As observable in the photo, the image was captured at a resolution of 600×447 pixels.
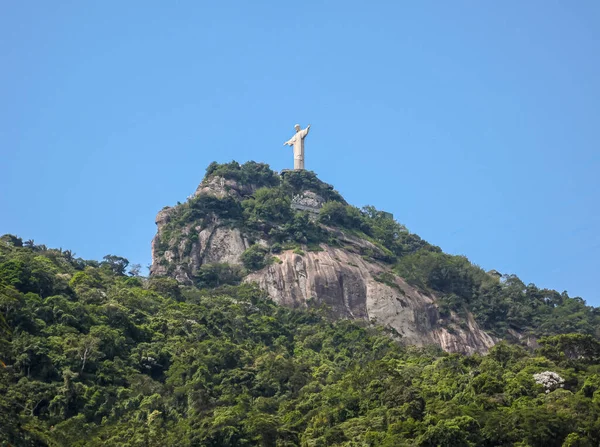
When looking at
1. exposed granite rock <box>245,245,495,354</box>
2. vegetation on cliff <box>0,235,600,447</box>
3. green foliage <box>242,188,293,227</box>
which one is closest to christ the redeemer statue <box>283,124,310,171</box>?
green foliage <box>242,188,293,227</box>

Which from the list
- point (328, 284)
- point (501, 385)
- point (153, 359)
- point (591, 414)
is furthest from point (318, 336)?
point (591, 414)

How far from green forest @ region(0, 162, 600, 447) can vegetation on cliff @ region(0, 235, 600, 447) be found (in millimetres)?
89

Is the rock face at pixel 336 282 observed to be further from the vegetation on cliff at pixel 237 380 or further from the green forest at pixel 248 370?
the vegetation on cliff at pixel 237 380

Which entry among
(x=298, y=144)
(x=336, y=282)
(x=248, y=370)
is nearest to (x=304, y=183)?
(x=298, y=144)

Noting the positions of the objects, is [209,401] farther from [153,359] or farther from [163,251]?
[163,251]

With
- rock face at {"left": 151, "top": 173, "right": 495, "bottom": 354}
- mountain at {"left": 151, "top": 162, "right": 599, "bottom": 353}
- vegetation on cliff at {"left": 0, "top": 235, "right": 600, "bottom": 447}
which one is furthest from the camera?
mountain at {"left": 151, "top": 162, "right": 599, "bottom": 353}

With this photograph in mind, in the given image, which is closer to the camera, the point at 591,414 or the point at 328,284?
the point at 591,414

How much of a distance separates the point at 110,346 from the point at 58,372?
460 cm

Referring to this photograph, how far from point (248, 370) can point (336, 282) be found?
21.1 meters

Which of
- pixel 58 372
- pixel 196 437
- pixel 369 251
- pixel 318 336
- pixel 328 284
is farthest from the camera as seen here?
pixel 369 251

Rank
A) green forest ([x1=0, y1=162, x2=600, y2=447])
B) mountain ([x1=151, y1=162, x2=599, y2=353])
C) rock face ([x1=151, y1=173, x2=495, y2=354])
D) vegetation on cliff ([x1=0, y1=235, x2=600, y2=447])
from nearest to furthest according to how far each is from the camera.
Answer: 1. vegetation on cliff ([x1=0, y1=235, x2=600, y2=447])
2. green forest ([x1=0, y1=162, x2=600, y2=447])
3. rock face ([x1=151, y1=173, x2=495, y2=354])
4. mountain ([x1=151, y1=162, x2=599, y2=353])

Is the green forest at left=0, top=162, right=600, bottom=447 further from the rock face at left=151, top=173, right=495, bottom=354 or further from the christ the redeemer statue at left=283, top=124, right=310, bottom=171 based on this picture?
the christ the redeemer statue at left=283, top=124, right=310, bottom=171

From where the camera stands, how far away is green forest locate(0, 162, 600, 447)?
1703 inches

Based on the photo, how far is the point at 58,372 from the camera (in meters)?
50.1
